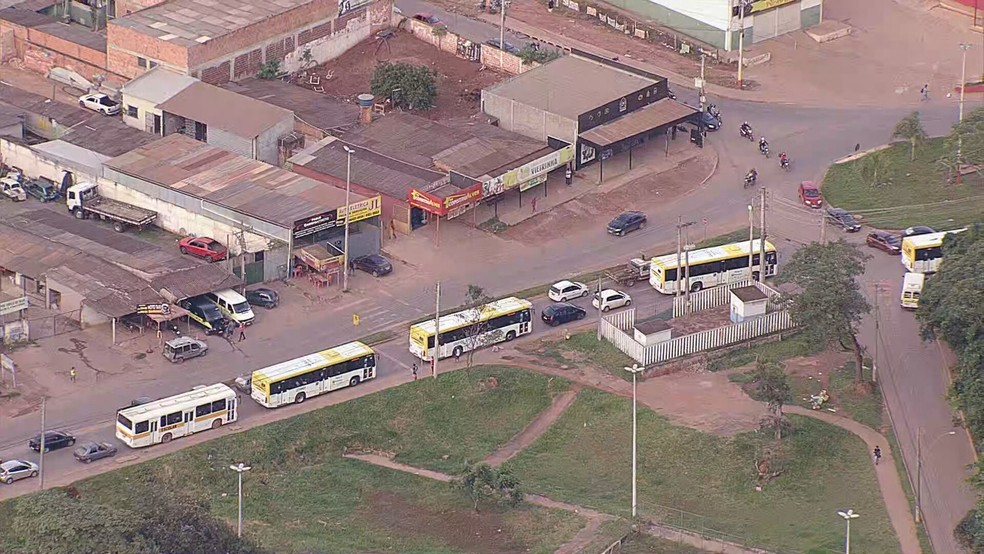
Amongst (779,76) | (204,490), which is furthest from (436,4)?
(204,490)

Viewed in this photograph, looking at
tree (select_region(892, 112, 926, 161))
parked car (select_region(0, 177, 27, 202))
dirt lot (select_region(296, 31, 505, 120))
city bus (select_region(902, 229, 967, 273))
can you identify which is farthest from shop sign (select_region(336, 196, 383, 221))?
tree (select_region(892, 112, 926, 161))

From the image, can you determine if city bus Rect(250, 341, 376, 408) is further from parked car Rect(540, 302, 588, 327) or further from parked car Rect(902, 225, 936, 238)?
parked car Rect(902, 225, 936, 238)

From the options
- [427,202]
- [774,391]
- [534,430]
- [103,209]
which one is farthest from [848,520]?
[103,209]

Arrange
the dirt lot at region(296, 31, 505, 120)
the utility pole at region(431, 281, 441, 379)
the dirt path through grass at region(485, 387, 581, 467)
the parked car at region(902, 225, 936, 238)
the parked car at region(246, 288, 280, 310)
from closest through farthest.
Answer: the dirt path through grass at region(485, 387, 581, 467), the utility pole at region(431, 281, 441, 379), the parked car at region(246, 288, 280, 310), the parked car at region(902, 225, 936, 238), the dirt lot at region(296, 31, 505, 120)

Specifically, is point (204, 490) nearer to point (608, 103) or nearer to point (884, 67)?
point (608, 103)

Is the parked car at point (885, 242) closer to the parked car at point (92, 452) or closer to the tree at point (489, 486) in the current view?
the tree at point (489, 486)

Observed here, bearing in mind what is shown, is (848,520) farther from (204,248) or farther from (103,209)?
(103,209)
